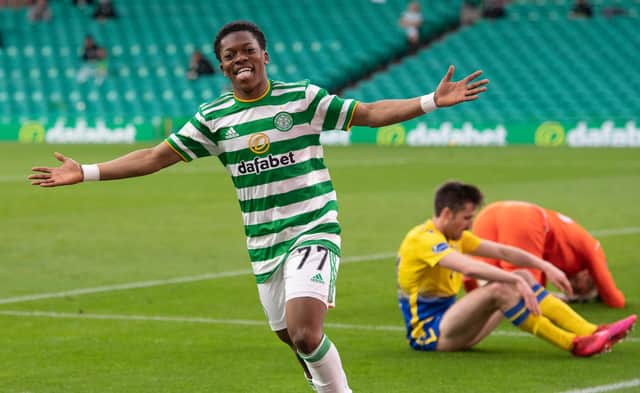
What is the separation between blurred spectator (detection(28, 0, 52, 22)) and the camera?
49656 millimetres

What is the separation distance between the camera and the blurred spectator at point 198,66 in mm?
43606

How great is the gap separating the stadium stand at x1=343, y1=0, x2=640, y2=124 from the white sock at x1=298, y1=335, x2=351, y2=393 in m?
31.6

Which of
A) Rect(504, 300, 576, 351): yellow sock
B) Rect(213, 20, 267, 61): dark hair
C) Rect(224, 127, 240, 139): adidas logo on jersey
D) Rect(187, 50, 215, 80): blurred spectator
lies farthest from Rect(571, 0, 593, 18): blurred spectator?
Rect(224, 127, 240, 139): adidas logo on jersey

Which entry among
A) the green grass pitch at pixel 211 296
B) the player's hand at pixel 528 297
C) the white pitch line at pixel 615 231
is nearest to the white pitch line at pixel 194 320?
the green grass pitch at pixel 211 296

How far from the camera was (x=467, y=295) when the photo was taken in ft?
27.3

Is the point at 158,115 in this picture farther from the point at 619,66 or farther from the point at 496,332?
the point at 496,332

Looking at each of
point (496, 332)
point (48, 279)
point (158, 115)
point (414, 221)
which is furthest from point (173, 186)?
point (158, 115)

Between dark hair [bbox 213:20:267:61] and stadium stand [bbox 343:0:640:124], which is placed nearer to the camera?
dark hair [bbox 213:20:267:61]

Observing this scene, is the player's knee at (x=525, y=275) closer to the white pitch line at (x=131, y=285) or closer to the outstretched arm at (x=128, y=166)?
the outstretched arm at (x=128, y=166)

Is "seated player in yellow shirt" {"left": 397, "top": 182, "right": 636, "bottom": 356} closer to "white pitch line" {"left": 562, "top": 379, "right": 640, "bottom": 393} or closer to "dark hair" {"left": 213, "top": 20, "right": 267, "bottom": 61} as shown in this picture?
"white pitch line" {"left": 562, "top": 379, "right": 640, "bottom": 393}

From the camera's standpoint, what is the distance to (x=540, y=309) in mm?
8414

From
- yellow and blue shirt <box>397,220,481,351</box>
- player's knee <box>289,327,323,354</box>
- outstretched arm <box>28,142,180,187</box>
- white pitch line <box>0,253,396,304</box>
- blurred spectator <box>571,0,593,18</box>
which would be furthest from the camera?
blurred spectator <box>571,0,593,18</box>

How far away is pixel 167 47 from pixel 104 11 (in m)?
3.43

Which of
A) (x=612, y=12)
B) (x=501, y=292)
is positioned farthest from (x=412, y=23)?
→ (x=501, y=292)
